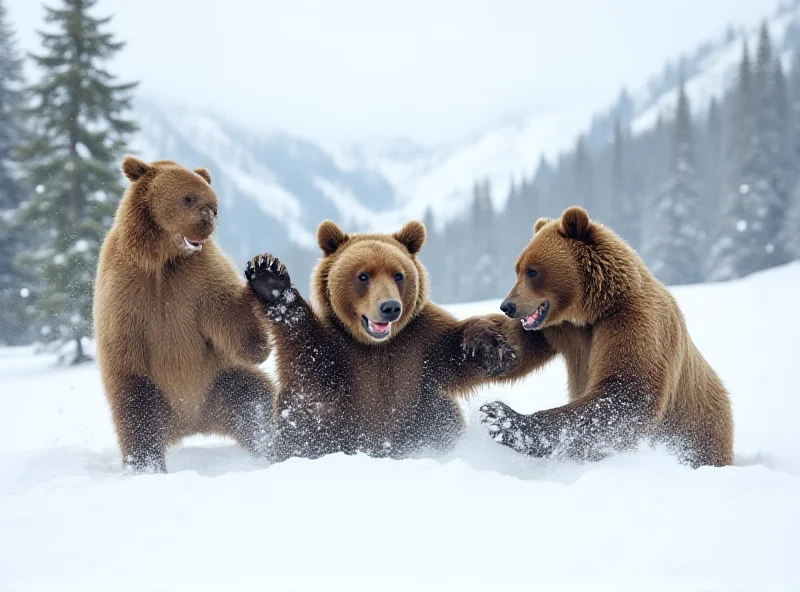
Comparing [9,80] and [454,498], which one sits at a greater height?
[9,80]

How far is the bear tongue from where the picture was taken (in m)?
3.98

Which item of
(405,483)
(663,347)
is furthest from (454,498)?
(663,347)

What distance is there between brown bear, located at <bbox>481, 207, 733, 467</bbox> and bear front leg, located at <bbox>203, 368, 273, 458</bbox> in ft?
→ 5.73

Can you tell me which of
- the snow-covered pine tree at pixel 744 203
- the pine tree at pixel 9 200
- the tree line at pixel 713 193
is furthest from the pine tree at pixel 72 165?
the snow-covered pine tree at pixel 744 203

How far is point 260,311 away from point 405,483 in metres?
1.85

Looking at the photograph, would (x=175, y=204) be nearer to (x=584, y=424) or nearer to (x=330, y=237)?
(x=330, y=237)

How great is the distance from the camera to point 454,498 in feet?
8.70

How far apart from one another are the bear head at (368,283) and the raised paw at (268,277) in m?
0.26

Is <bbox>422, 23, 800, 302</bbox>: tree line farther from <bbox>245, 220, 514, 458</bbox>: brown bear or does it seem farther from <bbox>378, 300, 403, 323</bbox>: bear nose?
<bbox>378, 300, 403, 323</bbox>: bear nose

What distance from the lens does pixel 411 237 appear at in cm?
464

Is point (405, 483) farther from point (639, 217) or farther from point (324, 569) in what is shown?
point (639, 217)

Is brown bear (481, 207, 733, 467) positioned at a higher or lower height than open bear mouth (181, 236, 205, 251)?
lower

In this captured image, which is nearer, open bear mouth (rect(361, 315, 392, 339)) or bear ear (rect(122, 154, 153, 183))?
open bear mouth (rect(361, 315, 392, 339))

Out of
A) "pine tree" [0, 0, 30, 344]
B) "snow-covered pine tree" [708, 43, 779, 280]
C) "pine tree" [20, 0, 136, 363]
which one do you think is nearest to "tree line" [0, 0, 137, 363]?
"pine tree" [20, 0, 136, 363]
